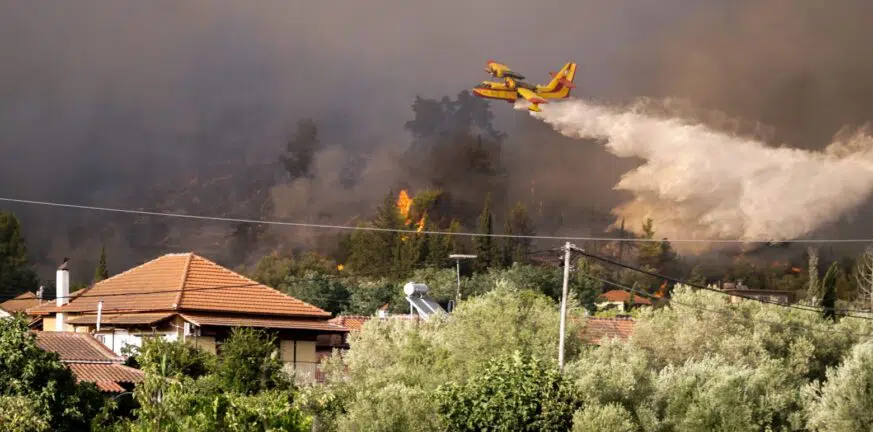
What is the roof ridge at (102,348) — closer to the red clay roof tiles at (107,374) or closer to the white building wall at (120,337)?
the red clay roof tiles at (107,374)

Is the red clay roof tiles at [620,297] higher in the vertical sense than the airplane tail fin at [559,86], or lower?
lower

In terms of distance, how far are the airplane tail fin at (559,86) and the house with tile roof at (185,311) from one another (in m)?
65.2

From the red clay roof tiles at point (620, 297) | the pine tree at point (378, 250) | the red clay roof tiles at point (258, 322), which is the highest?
the pine tree at point (378, 250)

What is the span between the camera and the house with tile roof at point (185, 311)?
46406mm

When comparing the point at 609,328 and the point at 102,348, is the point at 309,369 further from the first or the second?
the point at 609,328

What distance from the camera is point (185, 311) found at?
1838 inches

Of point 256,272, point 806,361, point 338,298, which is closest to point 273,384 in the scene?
point 806,361

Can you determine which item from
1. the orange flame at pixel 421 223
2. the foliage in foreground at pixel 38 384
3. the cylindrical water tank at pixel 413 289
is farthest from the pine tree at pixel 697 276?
the foliage in foreground at pixel 38 384

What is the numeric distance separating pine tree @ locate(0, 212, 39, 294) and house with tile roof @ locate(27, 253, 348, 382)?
194 feet

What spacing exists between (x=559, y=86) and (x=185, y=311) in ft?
237

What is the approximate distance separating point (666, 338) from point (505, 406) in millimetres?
19357

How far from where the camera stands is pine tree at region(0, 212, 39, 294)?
360ft

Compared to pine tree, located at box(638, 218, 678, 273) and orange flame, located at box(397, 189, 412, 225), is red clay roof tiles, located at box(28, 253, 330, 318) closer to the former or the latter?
pine tree, located at box(638, 218, 678, 273)

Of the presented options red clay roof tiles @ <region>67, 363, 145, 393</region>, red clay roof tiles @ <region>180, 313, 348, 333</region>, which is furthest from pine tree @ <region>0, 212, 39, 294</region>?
red clay roof tiles @ <region>67, 363, 145, 393</region>
